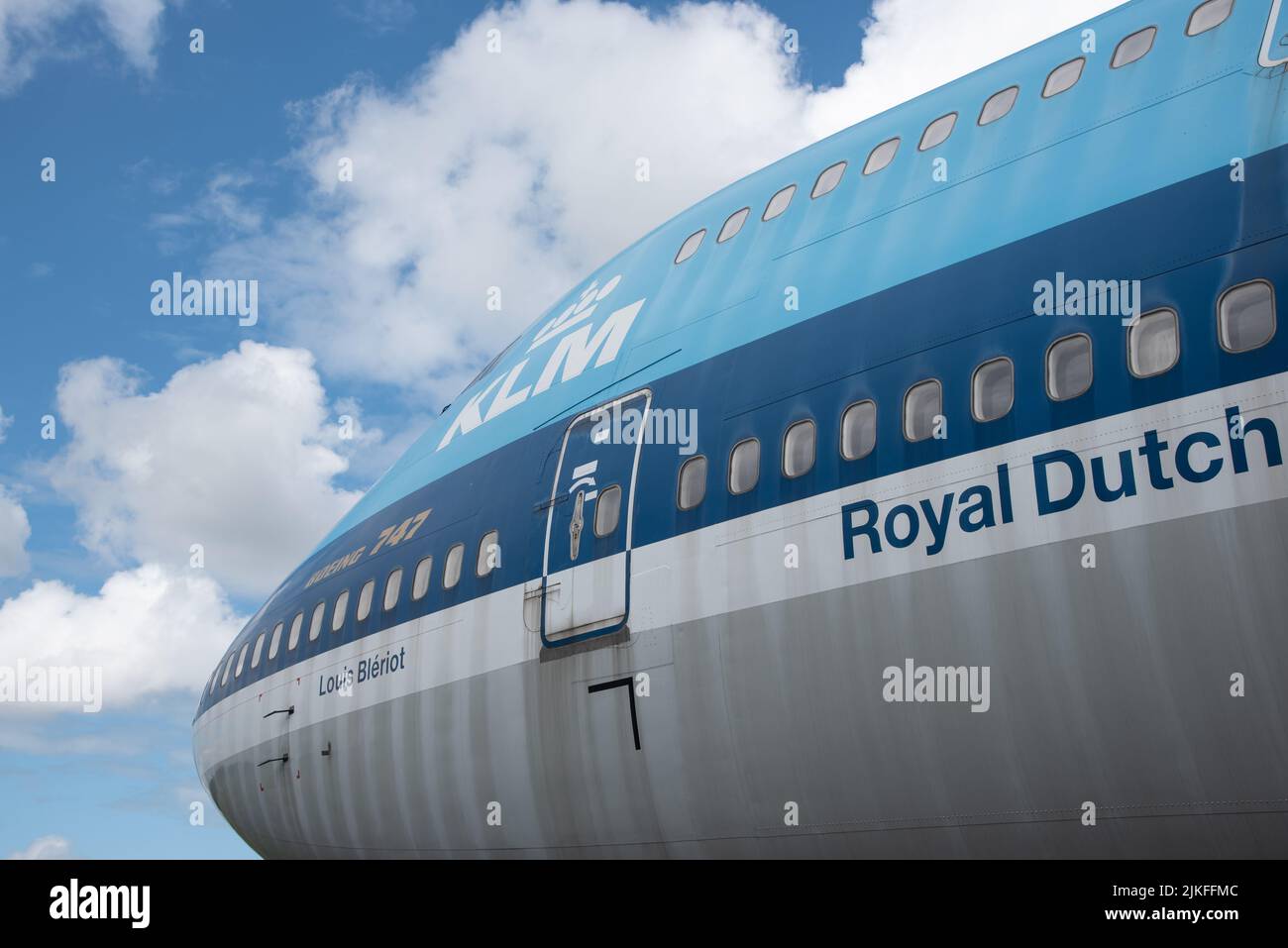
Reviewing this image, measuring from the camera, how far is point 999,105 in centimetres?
927

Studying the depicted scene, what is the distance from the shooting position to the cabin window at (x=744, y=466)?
9195mm

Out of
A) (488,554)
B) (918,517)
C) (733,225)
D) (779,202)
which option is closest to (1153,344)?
(918,517)

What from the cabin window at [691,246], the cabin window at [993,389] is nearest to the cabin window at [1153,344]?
the cabin window at [993,389]

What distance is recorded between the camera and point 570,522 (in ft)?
35.9

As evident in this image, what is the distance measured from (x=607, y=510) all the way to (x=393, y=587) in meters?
4.12

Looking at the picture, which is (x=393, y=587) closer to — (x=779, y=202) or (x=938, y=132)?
(x=779, y=202)

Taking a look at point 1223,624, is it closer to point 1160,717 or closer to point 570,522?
point 1160,717

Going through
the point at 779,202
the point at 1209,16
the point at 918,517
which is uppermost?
the point at 779,202

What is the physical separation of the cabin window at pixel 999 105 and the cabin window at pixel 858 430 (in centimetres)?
272

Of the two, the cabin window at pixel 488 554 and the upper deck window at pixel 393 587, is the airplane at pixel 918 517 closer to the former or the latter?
the cabin window at pixel 488 554

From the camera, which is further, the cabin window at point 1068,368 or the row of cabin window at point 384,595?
the row of cabin window at point 384,595

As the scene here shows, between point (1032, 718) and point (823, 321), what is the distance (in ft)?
12.0

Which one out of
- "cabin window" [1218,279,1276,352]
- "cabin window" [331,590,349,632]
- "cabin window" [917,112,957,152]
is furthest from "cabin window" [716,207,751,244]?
"cabin window" [331,590,349,632]

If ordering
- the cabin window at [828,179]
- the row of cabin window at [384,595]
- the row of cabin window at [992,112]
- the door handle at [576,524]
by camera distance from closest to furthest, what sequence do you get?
the row of cabin window at [992,112]
the cabin window at [828,179]
the door handle at [576,524]
the row of cabin window at [384,595]
